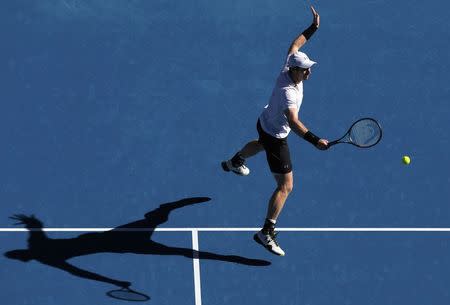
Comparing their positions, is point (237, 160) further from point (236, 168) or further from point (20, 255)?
point (20, 255)

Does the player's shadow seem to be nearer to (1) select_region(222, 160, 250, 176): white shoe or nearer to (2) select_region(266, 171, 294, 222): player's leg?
(2) select_region(266, 171, 294, 222): player's leg

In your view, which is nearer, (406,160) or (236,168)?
(236,168)

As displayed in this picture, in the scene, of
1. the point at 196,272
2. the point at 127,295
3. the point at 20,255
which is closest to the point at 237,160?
the point at 196,272

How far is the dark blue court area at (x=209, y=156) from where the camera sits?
12.1m

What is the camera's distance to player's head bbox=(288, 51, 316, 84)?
39.0 feet

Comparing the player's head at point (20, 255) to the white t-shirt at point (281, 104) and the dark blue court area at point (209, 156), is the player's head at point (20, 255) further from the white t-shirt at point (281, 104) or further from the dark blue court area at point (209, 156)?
the white t-shirt at point (281, 104)

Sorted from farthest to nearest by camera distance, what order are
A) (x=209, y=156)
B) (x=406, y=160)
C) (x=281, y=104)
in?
1. (x=209, y=156)
2. (x=406, y=160)
3. (x=281, y=104)

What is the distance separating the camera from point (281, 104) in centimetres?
1203

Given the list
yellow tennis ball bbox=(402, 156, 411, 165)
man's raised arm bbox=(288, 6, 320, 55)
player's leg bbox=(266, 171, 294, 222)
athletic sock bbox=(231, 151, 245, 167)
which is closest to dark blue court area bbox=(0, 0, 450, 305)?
yellow tennis ball bbox=(402, 156, 411, 165)

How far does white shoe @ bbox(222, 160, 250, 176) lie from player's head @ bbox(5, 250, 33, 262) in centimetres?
269

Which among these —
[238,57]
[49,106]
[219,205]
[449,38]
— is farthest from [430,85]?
[49,106]

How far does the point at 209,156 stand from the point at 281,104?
80.3 inches

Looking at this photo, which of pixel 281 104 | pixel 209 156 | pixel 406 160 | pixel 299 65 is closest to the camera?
pixel 299 65

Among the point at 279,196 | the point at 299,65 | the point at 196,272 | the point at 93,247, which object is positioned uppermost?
the point at 299,65
